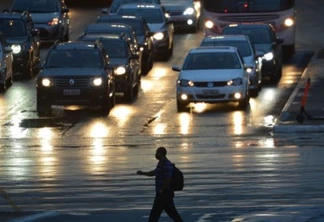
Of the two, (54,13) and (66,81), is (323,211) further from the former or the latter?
(54,13)

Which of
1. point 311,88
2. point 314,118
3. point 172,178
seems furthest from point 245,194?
point 311,88

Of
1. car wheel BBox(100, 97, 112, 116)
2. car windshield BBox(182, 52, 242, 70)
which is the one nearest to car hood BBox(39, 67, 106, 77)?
car wheel BBox(100, 97, 112, 116)

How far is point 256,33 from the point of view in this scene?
39.7m

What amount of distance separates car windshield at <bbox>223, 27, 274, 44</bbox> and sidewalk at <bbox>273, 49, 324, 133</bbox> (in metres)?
1.56

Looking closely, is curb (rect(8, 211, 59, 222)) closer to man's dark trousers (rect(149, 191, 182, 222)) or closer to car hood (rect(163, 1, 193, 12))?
man's dark trousers (rect(149, 191, 182, 222))

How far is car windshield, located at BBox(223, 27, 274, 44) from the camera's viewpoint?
3922 centimetres

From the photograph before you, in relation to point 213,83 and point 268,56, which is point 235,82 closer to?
point 213,83

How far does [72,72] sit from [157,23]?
1342 cm

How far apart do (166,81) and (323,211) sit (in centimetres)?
2194

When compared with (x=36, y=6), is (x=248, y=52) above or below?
above

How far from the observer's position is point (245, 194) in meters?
19.0

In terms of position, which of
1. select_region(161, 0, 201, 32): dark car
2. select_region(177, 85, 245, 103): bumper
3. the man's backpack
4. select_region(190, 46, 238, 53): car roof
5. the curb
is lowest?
select_region(161, 0, 201, 32): dark car

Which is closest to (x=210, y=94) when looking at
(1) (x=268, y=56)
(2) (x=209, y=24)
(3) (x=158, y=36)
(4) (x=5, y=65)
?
(1) (x=268, y=56)

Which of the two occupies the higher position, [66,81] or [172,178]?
[172,178]
